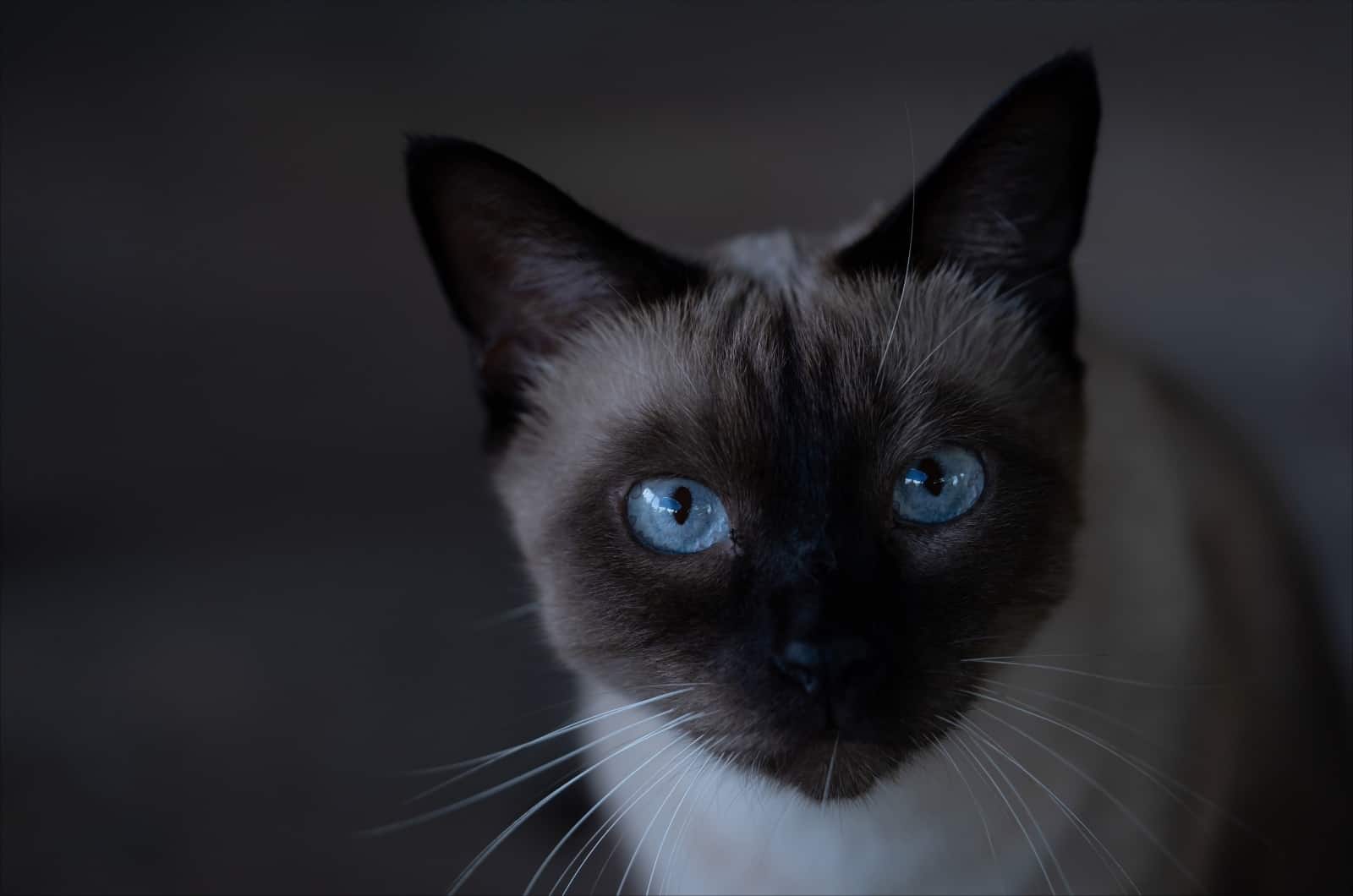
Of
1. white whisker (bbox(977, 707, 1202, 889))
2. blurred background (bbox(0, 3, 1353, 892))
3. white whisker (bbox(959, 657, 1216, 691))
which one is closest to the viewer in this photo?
white whisker (bbox(959, 657, 1216, 691))

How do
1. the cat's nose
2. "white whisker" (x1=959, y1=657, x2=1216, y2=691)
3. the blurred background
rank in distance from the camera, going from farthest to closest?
the blurred background
"white whisker" (x1=959, y1=657, x2=1216, y2=691)
the cat's nose

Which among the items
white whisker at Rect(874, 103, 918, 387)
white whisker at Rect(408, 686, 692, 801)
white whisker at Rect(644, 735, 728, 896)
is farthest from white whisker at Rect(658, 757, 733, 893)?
white whisker at Rect(874, 103, 918, 387)

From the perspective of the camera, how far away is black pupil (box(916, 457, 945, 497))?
1.18 meters

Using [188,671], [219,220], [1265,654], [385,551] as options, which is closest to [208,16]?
[219,220]

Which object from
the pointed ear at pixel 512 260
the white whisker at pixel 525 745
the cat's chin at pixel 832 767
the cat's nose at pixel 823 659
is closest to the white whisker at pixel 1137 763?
the cat's chin at pixel 832 767

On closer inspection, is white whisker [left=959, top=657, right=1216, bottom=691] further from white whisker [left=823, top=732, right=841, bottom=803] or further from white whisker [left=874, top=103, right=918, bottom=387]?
white whisker [left=874, top=103, right=918, bottom=387]

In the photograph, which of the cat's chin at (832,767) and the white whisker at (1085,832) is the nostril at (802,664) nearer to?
the cat's chin at (832,767)

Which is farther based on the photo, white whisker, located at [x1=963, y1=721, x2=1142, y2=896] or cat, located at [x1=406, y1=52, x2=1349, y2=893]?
white whisker, located at [x1=963, y1=721, x2=1142, y2=896]

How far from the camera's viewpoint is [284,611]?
1.99 metres

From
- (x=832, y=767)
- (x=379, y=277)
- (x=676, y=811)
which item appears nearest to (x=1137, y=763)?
(x=832, y=767)

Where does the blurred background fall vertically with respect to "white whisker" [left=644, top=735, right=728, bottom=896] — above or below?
above

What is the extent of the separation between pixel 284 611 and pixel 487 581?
0.34 meters

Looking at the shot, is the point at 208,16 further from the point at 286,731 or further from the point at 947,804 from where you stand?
the point at 947,804

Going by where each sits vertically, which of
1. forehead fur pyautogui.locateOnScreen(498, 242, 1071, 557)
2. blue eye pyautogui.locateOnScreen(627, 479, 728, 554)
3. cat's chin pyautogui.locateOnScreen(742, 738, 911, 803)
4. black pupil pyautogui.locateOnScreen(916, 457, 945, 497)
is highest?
forehead fur pyautogui.locateOnScreen(498, 242, 1071, 557)
